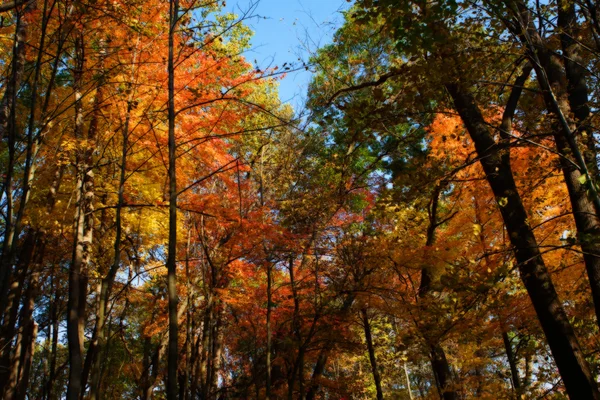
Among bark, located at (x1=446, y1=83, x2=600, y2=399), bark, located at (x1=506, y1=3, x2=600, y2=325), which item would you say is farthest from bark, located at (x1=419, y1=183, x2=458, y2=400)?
bark, located at (x1=506, y1=3, x2=600, y2=325)

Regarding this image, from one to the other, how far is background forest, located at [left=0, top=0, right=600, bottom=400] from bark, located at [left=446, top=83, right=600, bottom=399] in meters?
0.02

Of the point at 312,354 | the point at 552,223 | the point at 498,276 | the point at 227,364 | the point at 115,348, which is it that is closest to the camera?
the point at 498,276

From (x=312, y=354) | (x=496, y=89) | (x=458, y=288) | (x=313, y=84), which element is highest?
(x=313, y=84)

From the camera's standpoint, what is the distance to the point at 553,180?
900 cm

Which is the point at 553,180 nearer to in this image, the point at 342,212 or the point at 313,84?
the point at 342,212

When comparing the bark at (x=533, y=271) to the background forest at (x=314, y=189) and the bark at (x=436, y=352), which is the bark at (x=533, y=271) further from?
the bark at (x=436, y=352)

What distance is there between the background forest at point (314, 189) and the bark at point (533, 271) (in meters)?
0.02

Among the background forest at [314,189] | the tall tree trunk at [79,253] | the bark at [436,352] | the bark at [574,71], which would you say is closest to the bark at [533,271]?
the background forest at [314,189]

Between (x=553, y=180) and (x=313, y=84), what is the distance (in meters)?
8.23

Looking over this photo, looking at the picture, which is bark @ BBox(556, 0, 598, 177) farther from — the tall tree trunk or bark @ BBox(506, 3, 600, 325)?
the tall tree trunk

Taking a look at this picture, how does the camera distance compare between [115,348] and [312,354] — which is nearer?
[312,354]

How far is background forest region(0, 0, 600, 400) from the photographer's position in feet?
13.0

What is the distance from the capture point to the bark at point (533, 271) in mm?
4035

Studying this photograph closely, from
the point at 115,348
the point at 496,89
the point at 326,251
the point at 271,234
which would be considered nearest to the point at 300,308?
the point at 326,251
